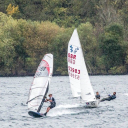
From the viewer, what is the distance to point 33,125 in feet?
114

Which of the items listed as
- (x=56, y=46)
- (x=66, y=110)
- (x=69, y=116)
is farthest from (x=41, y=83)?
(x=56, y=46)

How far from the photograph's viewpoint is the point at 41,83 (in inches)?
1462

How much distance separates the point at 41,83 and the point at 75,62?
A: 23.7ft

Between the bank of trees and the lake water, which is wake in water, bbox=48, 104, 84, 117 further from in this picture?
the bank of trees

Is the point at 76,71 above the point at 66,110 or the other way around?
above

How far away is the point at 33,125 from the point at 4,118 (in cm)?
452

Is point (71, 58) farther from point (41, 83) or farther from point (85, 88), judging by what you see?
point (41, 83)

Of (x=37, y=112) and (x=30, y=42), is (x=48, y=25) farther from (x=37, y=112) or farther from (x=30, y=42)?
(x=37, y=112)

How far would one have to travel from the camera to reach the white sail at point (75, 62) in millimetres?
43312

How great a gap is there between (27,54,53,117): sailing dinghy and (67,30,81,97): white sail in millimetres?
6474

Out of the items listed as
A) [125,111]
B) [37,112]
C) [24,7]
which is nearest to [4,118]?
[37,112]

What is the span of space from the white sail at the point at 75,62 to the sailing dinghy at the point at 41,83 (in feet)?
21.2

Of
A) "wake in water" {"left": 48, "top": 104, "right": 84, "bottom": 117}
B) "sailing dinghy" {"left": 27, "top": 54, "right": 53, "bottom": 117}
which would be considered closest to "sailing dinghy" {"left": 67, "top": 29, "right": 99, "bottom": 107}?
"wake in water" {"left": 48, "top": 104, "right": 84, "bottom": 117}

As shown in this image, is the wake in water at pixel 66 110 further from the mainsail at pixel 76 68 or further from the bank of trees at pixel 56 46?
the bank of trees at pixel 56 46
